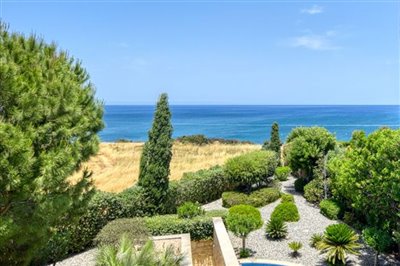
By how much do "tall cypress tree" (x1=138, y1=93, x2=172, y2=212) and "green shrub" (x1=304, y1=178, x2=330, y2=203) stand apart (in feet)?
32.1

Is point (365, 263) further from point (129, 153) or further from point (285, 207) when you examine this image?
point (129, 153)

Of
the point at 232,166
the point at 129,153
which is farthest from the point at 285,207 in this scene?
the point at 129,153

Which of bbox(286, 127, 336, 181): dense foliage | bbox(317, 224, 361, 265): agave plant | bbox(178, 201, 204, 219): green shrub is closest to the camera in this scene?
bbox(317, 224, 361, 265): agave plant

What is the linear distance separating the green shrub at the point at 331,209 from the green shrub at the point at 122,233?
414 inches

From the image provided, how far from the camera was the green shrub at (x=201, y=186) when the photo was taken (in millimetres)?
17766

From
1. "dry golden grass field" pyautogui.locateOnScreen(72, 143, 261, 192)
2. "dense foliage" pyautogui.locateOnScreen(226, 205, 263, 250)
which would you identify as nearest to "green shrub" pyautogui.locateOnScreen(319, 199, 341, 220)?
"dense foliage" pyautogui.locateOnScreen(226, 205, 263, 250)

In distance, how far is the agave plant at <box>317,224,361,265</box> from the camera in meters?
12.0

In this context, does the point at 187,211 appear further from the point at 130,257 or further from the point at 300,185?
the point at 300,185

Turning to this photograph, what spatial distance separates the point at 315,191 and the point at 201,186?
6.97 meters

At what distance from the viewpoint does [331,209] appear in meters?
17.5

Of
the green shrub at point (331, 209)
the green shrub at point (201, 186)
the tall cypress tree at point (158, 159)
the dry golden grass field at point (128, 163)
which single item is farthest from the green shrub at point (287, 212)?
the dry golden grass field at point (128, 163)

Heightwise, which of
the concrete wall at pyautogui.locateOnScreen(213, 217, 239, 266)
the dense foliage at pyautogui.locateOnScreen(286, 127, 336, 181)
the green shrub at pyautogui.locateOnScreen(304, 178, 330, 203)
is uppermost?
the dense foliage at pyautogui.locateOnScreen(286, 127, 336, 181)

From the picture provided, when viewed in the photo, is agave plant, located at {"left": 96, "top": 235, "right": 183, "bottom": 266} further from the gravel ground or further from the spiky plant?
the spiky plant

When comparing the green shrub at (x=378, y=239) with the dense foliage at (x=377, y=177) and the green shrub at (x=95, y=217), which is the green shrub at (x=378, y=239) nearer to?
the dense foliage at (x=377, y=177)
